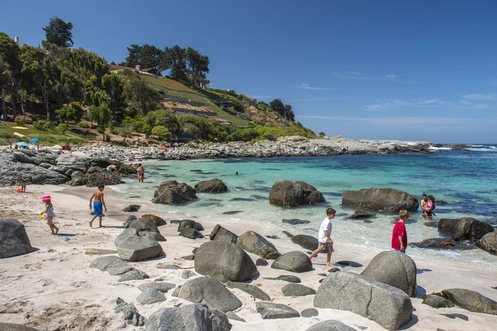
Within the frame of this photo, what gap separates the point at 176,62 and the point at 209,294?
121 m

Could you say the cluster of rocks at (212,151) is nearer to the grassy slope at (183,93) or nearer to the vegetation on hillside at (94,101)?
the vegetation on hillside at (94,101)

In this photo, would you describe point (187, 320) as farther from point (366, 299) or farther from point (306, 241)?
point (306, 241)

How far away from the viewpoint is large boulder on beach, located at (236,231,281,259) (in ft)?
30.1

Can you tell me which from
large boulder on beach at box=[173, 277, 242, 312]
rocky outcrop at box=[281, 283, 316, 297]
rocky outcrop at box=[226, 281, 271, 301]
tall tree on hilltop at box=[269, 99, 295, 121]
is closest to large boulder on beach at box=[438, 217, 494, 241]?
rocky outcrop at box=[281, 283, 316, 297]

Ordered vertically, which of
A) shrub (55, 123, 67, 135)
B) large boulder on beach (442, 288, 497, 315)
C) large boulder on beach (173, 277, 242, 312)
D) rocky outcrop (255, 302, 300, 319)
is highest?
shrub (55, 123, 67, 135)

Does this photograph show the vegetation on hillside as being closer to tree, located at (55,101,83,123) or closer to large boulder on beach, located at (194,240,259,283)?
tree, located at (55,101,83,123)

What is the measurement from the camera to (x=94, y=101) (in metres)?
58.7

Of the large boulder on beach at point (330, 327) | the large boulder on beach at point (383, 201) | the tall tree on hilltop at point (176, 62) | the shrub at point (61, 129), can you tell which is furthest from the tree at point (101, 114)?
the tall tree on hilltop at point (176, 62)

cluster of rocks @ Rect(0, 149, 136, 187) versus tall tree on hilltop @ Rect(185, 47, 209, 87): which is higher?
tall tree on hilltop @ Rect(185, 47, 209, 87)

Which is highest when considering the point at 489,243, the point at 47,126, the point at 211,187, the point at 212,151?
the point at 47,126

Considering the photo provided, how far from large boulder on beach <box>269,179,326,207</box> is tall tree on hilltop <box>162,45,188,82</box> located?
352 feet

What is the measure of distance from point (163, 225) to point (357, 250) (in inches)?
296

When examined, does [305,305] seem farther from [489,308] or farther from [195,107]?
[195,107]

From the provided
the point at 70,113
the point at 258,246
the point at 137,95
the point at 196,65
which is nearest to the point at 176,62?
the point at 196,65
